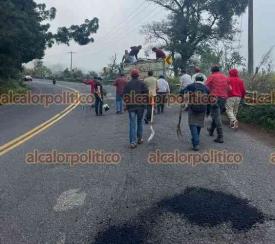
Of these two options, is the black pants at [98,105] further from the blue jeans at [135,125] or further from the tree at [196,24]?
the tree at [196,24]

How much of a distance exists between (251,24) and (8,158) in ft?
50.2

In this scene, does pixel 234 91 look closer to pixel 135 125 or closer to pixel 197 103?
pixel 197 103

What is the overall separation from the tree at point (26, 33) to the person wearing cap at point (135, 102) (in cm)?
2066

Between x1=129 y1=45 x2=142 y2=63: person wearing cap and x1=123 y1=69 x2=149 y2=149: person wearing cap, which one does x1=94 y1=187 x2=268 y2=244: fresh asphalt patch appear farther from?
x1=129 y1=45 x2=142 y2=63: person wearing cap

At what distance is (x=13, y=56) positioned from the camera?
34688 millimetres

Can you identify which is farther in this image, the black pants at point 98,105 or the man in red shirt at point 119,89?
the black pants at point 98,105

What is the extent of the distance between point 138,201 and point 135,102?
472 centimetres

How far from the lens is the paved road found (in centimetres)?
550

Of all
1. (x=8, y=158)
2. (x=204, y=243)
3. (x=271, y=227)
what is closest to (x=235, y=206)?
(x=271, y=227)

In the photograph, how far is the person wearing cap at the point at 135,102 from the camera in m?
11.0

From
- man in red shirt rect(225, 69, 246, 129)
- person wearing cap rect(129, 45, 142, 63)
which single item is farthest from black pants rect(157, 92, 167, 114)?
man in red shirt rect(225, 69, 246, 129)

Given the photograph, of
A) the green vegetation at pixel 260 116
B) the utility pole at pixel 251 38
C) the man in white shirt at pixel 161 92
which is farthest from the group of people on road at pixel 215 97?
the utility pole at pixel 251 38

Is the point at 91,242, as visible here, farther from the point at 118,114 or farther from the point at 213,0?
the point at 213,0

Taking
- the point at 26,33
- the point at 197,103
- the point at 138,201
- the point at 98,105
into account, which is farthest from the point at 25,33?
the point at 138,201
